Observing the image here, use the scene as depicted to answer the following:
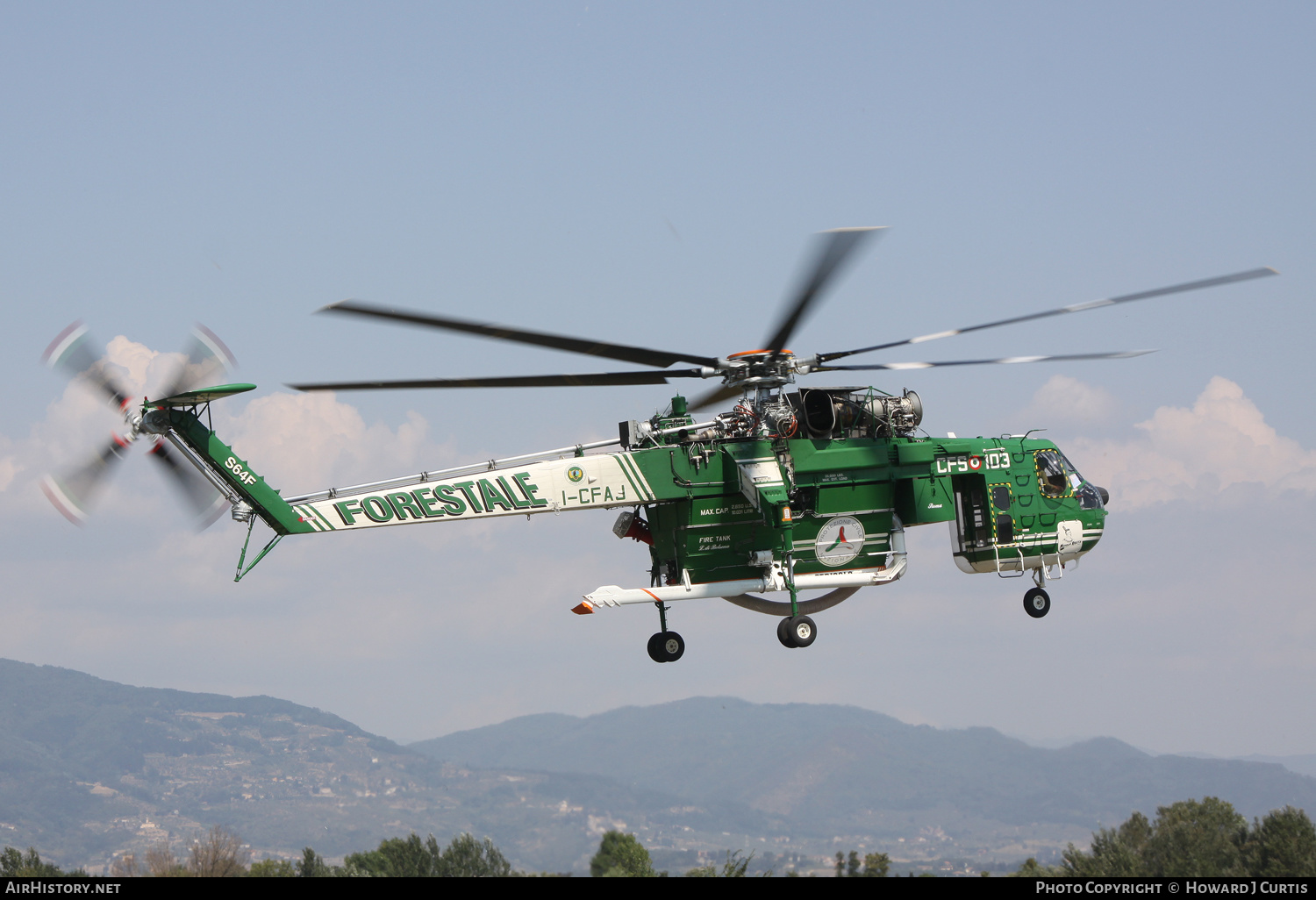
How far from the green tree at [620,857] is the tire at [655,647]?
90.0 m

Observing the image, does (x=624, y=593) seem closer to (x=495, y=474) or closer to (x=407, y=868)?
(x=495, y=474)

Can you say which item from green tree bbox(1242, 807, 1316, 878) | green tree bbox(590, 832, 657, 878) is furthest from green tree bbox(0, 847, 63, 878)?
green tree bbox(1242, 807, 1316, 878)

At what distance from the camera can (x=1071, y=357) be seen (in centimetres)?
2380

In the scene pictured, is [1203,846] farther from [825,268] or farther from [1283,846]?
[825,268]

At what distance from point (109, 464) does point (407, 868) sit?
99.9m

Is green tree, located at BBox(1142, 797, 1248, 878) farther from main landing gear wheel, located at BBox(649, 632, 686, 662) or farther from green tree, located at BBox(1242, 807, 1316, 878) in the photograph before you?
main landing gear wheel, located at BBox(649, 632, 686, 662)

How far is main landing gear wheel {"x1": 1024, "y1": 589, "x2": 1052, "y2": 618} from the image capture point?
92.8 ft

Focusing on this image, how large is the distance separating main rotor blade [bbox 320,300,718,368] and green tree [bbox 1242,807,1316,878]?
85.0 metres

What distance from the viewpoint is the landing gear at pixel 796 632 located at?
2580 centimetres

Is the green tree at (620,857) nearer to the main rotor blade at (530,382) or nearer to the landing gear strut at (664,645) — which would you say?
the landing gear strut at (664,645)

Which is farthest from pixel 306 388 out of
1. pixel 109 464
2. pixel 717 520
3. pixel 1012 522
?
pixel 1012 522

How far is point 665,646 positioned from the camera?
85.5 ft

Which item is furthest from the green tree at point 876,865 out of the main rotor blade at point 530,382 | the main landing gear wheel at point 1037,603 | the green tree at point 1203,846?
the main rotor blade at point 530,382

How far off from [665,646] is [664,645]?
1.7 inches
